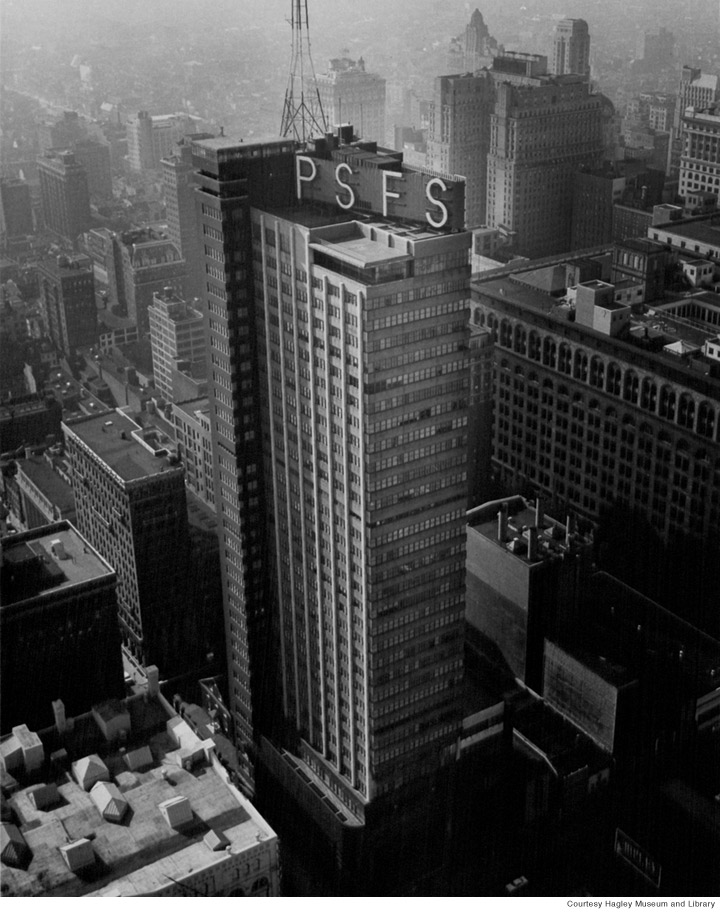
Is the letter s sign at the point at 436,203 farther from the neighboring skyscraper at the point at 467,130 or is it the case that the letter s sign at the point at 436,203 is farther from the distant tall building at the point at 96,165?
the distant tall building at the point at 96,165

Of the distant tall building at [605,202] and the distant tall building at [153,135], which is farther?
the distant tall building at [605,202]

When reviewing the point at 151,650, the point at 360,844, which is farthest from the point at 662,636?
the point at 151,650

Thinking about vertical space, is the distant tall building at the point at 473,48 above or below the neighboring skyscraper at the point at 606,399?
above

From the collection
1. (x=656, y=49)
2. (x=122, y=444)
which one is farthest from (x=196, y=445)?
(x=656, y=49)

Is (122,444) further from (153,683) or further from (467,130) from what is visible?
(467,130)

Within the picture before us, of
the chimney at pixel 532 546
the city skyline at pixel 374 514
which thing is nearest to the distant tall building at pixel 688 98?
the city skyline at pixel 374 514
